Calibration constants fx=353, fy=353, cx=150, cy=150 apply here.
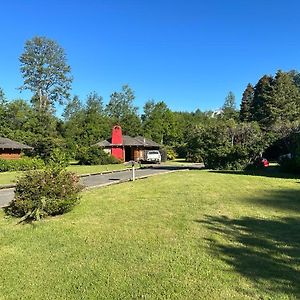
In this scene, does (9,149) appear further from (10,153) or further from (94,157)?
(94,157)

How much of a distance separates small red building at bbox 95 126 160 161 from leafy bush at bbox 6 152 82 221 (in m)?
38.6

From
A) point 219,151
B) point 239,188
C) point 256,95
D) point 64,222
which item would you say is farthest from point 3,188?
point 256,95

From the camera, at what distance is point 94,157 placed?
41.5 metres

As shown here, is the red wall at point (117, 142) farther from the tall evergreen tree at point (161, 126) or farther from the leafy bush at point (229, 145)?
the leafy bush at point (229, 145)

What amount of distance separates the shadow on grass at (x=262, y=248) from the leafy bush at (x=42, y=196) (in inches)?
147

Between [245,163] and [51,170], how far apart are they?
759 inches

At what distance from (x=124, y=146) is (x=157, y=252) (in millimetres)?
44604

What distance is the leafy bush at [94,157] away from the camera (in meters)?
41.6

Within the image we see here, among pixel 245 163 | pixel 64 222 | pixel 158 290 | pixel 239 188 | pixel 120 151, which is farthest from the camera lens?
pixel 120 151

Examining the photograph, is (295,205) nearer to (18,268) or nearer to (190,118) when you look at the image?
(18,268)

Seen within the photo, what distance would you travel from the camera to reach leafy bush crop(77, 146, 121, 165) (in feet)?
136

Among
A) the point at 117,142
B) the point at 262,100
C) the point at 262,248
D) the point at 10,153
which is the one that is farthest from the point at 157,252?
the point at 262,100

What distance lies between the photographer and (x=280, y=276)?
4.79m

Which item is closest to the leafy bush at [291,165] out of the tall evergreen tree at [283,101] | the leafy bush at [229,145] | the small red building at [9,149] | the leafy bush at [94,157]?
the leafy bush at [229,145]
